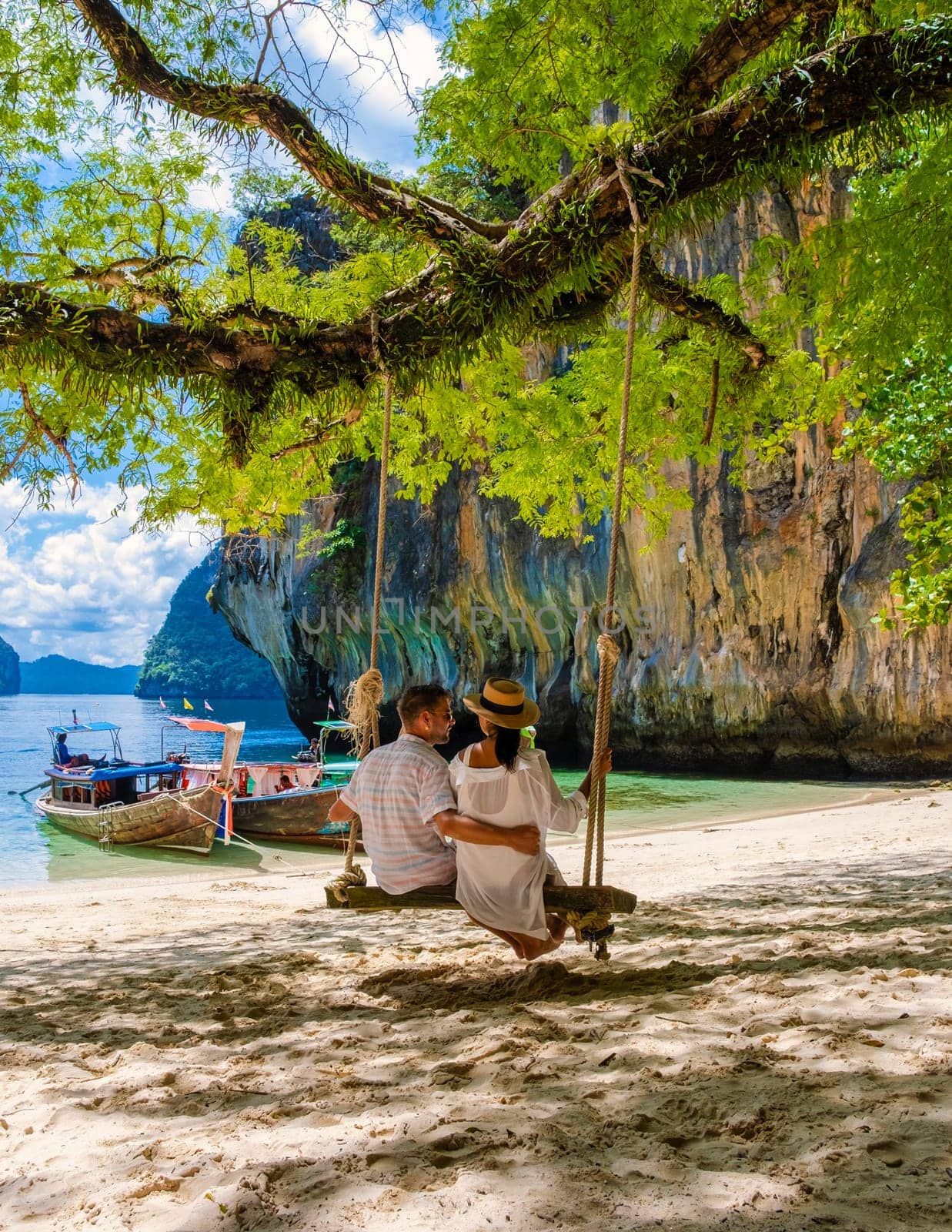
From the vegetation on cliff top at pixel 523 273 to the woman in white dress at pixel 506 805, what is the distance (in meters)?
2.03

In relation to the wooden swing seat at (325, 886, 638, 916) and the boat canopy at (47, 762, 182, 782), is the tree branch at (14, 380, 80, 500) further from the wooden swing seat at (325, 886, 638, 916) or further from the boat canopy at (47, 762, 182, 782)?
the boat canopy at (47, 762, 182, 782)

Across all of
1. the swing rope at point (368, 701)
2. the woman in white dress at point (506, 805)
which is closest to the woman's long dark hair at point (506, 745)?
the woman in white dress at point (506, 805)

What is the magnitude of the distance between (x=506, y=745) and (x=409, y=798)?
45 centimetres

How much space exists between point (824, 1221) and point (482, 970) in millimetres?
2266

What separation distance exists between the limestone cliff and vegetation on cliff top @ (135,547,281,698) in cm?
7193

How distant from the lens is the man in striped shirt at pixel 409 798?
3.49m

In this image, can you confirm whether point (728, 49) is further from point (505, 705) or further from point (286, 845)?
point (286, 845)

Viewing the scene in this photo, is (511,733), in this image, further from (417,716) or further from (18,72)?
(18,72)

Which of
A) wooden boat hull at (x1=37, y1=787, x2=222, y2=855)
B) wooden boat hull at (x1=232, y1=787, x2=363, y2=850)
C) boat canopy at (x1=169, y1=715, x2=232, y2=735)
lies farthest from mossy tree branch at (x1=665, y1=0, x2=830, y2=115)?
wooden boat hull at (x1=37, y1=787, x2=222, y2=855)

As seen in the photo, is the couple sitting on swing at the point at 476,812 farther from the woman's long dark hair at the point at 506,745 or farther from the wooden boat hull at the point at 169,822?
the wooden boat hull at the point at 169,822

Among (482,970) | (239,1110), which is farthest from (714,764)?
(239,1110)

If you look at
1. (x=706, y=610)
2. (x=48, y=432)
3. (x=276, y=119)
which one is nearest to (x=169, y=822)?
(x=48, y=432)

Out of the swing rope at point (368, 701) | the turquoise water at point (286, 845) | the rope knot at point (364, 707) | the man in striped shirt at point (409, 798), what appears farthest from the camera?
the turquoise water at point (286, 845)

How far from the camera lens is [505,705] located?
3.38m
